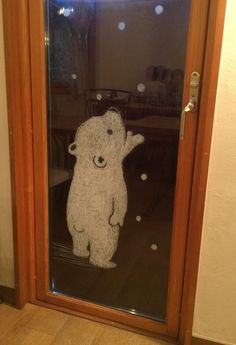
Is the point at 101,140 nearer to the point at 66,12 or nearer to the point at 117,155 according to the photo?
the point at 117,155

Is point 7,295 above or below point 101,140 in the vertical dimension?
below

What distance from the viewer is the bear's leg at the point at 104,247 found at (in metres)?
1.78

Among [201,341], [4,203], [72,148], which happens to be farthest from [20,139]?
[201,341]

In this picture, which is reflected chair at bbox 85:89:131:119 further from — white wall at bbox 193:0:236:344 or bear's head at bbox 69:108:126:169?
white wall at bbox 193:0:236:344

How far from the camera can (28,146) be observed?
1733mm

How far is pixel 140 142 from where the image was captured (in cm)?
159

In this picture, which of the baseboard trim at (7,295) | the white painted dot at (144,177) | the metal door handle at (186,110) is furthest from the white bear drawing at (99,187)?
the baseboard trim at (7,295)

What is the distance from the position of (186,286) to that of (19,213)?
957mm

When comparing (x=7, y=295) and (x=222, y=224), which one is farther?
(x=7, y=295)

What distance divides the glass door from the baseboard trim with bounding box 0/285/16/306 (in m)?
0.17

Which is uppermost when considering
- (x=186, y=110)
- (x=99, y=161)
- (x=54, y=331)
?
(x=186, y=110)

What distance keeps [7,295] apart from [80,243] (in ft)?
1.86

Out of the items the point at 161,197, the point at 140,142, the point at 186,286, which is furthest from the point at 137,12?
the point at 186,286

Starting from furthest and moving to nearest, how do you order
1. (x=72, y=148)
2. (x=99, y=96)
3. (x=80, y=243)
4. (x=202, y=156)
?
(x=80, y=243)
(x=72, y=148)
(x=99, y=96)
(x=202, y=156)
